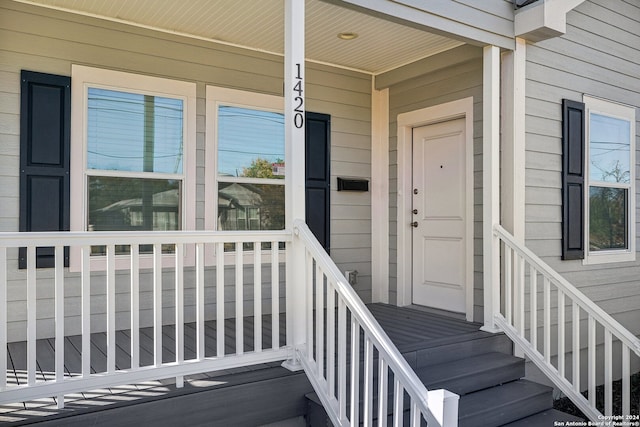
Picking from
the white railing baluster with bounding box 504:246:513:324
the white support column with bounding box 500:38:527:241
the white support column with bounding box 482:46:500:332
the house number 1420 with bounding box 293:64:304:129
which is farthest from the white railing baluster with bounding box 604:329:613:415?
the house number 1420 with bounding box 293:64:304:129

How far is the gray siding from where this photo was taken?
168 inches

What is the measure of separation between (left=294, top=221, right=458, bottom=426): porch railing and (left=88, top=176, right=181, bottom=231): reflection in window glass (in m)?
1.59

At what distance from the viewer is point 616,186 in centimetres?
494

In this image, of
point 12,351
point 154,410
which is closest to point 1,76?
point 12,351

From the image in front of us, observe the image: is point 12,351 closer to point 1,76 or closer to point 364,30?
point 1,76

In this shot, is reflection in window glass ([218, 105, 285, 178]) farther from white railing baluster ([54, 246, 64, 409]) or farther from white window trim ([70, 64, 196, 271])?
white railing baluster ([54, 246, 64, 409])

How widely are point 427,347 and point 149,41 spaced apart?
10.4ft

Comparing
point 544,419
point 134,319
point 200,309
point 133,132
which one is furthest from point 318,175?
point 544,419

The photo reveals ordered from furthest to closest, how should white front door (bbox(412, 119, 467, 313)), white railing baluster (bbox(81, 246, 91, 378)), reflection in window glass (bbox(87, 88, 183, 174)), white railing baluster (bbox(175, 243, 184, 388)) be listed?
white front door (bbox(412, 119, 467, 313)), reflection in window glass (bbox(87, 88, 183, 174)), white railing baluster (bbox(175, 243, 184, 388)), white railing baluster (bbox(81, 246, 91, 378))

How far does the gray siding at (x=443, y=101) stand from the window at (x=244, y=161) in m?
1.20

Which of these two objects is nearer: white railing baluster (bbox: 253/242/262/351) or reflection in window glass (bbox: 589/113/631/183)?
white railing baluster (bbox: 253/242/262/351)

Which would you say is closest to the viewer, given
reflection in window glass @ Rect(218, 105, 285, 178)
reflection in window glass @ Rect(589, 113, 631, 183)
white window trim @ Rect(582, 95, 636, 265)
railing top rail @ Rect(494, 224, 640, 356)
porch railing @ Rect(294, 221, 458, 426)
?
porch railing @ Rect(294, 221, 458, 426)

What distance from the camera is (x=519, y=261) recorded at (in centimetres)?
376

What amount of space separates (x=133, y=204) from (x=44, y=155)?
2.33 ft
